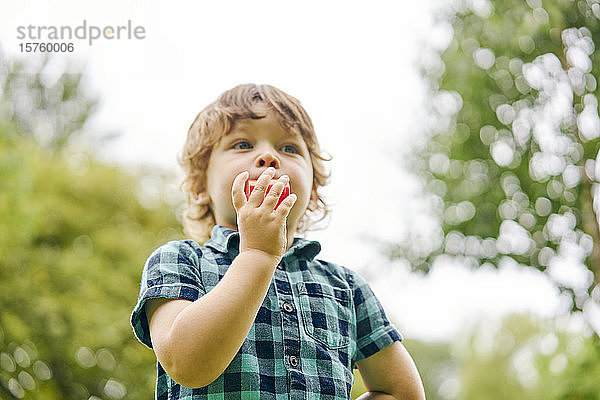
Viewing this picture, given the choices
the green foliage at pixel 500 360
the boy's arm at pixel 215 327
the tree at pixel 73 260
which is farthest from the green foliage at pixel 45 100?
the boy's arm at pixel 215 327

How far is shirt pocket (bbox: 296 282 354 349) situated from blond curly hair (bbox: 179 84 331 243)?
0.17 metres

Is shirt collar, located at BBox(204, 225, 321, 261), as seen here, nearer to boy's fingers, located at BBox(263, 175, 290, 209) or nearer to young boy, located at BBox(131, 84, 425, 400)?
young boy, located at BBox(131, 84, 425, 400)

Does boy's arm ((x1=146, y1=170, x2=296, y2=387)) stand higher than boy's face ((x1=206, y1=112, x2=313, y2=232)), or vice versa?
boy's face ((x1=206, y1=112, x2=313, y2=232))

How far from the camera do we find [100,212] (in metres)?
6.39

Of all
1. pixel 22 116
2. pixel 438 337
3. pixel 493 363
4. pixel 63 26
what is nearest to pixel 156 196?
pixel 22 116

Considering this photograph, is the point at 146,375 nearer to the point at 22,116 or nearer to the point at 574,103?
the point at 22,116

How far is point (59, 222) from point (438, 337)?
958 centimetres

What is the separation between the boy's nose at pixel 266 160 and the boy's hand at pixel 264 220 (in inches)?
4.0

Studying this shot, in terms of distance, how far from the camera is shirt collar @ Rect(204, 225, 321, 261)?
71 cm

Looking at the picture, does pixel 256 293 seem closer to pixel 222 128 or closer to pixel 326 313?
pixel 326 313

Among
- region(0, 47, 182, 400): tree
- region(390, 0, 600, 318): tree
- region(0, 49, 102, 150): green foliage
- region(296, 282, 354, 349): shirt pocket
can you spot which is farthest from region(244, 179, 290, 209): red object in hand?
region(0, 49, 102, 150): green foliage

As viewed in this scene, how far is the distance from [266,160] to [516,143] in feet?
11.5

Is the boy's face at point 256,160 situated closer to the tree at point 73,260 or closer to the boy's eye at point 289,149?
the boy's eye at point 289,149

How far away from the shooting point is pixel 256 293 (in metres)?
0.56
